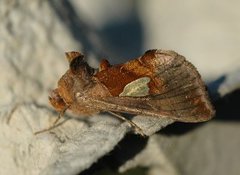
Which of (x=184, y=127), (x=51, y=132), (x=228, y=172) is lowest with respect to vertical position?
(x=228, y=172)

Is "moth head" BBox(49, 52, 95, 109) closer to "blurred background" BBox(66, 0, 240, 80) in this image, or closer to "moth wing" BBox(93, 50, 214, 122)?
"moth wing" BBox(93, 50, 214, 122)

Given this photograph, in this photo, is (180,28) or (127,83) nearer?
(127,83)

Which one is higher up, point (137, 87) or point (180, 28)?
point (180, 28)

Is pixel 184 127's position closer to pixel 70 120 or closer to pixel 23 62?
pixel 70 120

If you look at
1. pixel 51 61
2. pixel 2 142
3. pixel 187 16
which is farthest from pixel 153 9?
pixel 2 142

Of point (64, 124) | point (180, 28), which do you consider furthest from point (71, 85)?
point (180, 28)

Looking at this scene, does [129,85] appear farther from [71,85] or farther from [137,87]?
[71,85]
